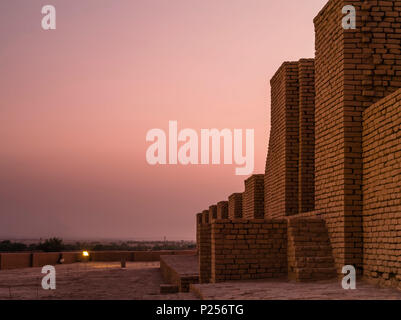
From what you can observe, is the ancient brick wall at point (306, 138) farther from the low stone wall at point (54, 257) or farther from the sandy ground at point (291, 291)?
the low stone wall at point (54, 257)

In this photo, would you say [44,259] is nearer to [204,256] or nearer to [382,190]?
[204,256]

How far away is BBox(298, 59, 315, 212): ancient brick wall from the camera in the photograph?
1170cm

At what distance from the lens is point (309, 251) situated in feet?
29.7

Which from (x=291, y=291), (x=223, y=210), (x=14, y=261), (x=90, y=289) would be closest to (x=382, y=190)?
(x=291, y=291)

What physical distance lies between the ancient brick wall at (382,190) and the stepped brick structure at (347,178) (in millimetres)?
14

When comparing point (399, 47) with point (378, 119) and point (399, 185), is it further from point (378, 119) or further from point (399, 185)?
point (399, 185)

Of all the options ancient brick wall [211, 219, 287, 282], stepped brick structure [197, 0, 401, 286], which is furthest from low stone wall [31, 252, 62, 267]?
stepped brick structure [197, 0, 401, 286]

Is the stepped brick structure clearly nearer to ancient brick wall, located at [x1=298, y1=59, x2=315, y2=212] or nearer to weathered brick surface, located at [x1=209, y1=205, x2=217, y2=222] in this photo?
ancient brick wall, located at [x1=298, y1=59, x2=315, y2=212]

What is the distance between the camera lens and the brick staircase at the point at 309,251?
8742 mm

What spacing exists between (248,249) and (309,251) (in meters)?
1.01

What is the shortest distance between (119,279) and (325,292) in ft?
39.9

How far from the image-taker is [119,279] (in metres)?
18.4
